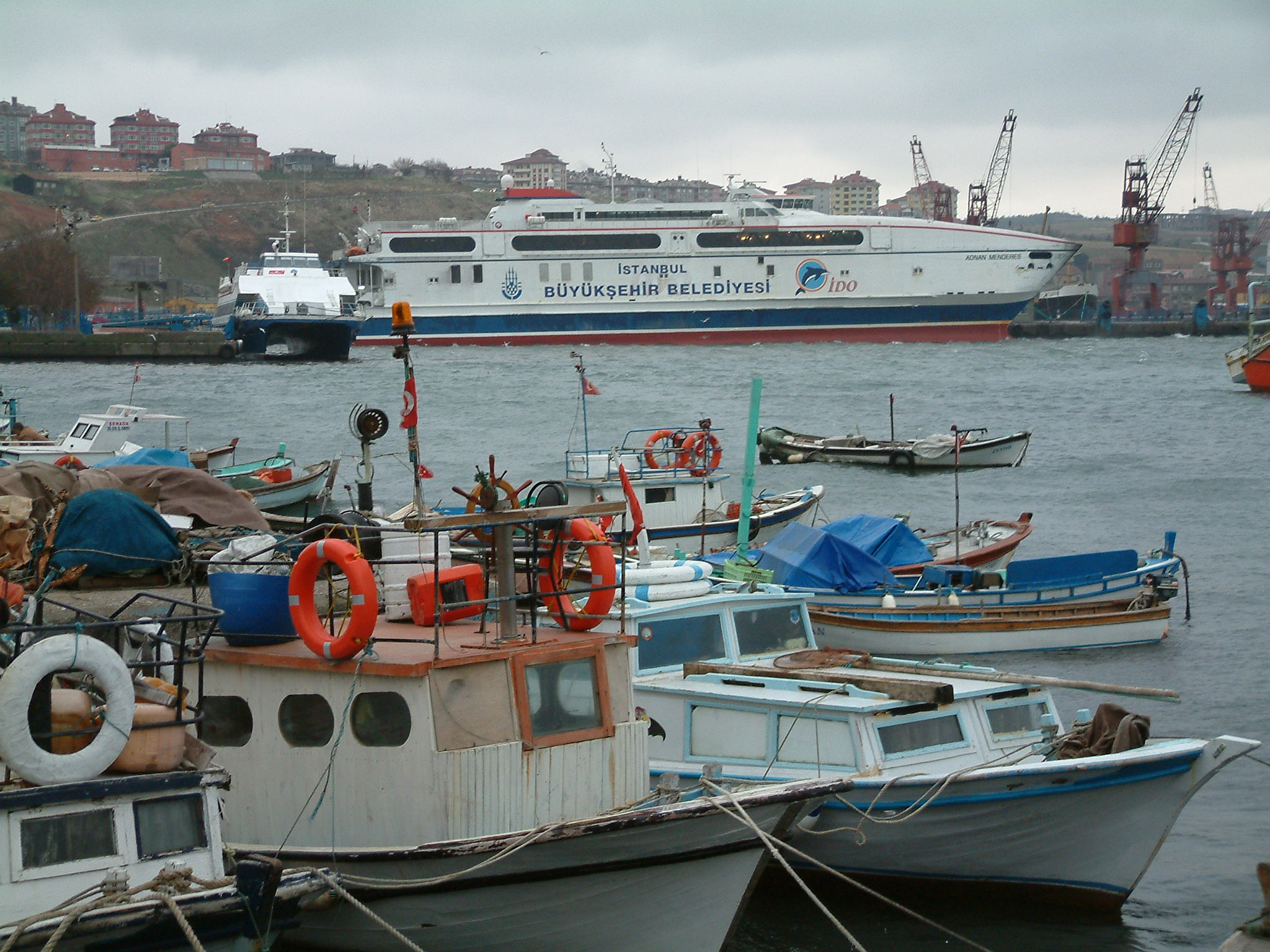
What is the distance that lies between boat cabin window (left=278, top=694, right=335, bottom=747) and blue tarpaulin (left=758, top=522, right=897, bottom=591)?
30.1ft

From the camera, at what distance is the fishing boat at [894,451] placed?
35531 mm

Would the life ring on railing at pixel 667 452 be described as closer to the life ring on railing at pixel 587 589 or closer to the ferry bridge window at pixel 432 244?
the life ring on railing at pixel 587 589

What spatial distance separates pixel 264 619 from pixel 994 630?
10993 millimetres

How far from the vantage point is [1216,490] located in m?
34.2

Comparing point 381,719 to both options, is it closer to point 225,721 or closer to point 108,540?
point 225,721

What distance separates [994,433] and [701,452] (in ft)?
86.7

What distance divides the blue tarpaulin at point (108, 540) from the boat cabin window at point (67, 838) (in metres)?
4.63

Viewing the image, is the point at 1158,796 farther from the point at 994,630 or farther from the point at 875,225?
the point at 875,225

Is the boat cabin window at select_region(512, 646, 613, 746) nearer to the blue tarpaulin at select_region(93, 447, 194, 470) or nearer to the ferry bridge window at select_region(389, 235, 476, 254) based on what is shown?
the blue tarpaulin at select_region(93, 447, 194, 470)

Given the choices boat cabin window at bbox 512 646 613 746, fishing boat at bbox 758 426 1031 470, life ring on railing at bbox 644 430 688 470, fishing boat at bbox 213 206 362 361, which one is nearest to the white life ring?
boat cabin window at bbox 512 646 613 746

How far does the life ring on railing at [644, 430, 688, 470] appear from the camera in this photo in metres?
21.4

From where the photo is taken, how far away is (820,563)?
17.1m

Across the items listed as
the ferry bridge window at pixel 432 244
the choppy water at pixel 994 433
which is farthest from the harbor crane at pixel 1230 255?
the ferry bridge window at pixel 432 244

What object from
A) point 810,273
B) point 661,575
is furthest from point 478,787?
point 810,273
